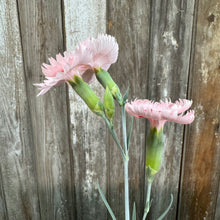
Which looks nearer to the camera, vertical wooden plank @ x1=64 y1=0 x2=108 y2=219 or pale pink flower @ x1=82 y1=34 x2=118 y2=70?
pale pink flower @ x1=82 y1=34 x2=118 y2=70

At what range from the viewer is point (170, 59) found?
931 mm

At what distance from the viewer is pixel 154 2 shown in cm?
87

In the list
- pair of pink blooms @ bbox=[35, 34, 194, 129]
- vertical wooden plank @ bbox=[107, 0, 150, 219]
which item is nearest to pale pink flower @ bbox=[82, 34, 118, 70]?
pair of pink blooms @ bbox=[35, 34, 194, 129]

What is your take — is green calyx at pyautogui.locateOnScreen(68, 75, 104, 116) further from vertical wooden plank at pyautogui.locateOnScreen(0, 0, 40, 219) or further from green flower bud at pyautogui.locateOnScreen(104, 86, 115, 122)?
vertical wooden plank at pyautogui.locateOnScreen(0, 0, 40, 219)

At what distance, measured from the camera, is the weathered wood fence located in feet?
2.88

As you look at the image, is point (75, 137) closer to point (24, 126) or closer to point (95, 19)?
point (24, 126)

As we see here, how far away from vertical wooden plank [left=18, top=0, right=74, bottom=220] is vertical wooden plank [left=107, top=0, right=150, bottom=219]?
200 millimetres

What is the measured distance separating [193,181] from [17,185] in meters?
0.81

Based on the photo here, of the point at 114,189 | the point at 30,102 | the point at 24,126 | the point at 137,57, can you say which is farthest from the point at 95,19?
the point at 114,189

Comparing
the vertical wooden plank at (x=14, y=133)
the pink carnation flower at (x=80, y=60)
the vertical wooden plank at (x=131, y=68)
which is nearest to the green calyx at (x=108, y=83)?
the pink carnation flower at (x=80, y=60)

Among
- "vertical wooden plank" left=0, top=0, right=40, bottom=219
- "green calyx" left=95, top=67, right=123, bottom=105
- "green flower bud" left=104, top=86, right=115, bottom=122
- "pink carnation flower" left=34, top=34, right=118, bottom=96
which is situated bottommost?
"vertical wooden plank" left=0, top=0, right=40, bottom=219

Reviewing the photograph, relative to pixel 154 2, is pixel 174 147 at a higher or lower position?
lower

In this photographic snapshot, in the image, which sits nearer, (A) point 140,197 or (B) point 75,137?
(B) point 75,137

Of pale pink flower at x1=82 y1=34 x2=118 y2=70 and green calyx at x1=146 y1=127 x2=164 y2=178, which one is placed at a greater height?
pale pink flower at x1=82 y1=34 x2=118 y2=70
